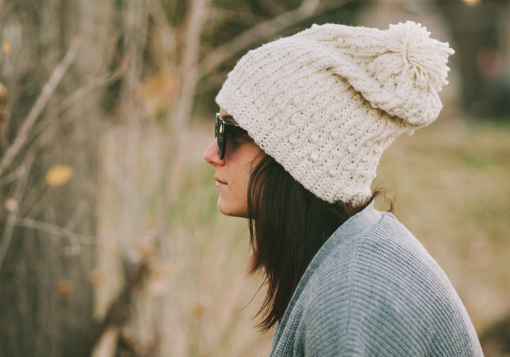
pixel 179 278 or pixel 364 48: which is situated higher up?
pixel 364 48

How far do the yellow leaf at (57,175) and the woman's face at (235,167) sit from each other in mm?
1041

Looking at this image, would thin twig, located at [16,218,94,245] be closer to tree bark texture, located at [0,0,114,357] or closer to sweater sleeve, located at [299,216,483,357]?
tree bark texture, located at [0,0,114,357]

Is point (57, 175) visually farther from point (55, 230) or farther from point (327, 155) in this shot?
point (327, 155)

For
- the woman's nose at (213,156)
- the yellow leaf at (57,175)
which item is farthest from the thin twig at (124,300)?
the woman's nose at (213,156)

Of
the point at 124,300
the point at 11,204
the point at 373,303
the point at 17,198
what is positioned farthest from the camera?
the point at 124,300

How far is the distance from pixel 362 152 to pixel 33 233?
1.68 meters

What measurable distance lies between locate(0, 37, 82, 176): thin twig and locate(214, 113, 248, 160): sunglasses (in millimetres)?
913

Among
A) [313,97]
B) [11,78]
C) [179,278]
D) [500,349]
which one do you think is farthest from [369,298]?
[500,349]

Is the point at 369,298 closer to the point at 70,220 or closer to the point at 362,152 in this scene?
the point at 362,152

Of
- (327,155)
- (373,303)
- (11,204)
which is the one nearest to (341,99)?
(327,155)

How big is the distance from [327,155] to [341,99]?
17 centimetres

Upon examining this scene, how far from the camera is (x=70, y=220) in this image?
2.70m

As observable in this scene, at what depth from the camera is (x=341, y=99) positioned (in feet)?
5.26

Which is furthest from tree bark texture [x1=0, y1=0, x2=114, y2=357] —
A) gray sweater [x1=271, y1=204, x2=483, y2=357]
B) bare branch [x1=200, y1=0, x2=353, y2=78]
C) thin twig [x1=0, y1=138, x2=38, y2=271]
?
gray sweater [x1=271, y1=204, x2=483, y2=357]
